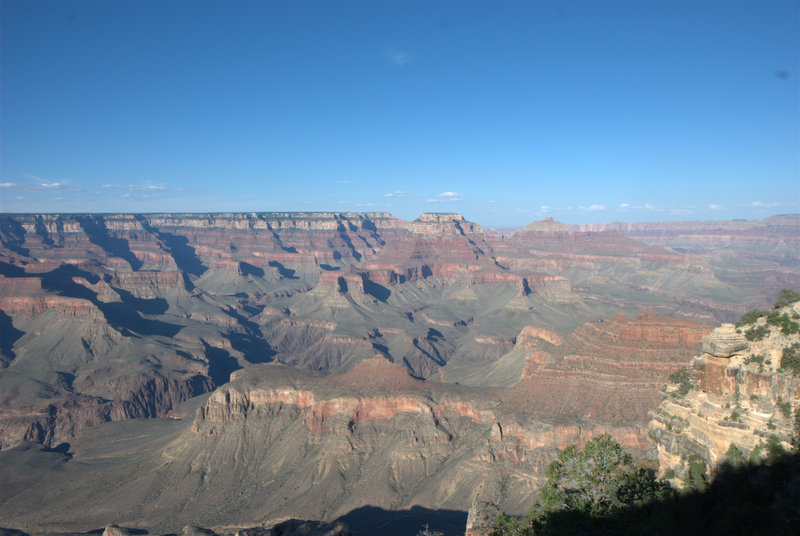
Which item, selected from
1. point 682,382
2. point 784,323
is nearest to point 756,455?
point 784,323

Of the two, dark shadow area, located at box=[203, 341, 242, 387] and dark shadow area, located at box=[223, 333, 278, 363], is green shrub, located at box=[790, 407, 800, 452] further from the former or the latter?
dark shadow area, located at box=[223, 333, 278, 363]

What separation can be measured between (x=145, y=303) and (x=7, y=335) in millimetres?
56131

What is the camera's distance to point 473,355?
452ft

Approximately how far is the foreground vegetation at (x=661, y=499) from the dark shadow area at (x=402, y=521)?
21.7 meters

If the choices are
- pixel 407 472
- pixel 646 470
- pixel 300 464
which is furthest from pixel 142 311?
pixel 646 470

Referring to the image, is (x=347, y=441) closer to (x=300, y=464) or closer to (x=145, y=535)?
(x=300, y=464)

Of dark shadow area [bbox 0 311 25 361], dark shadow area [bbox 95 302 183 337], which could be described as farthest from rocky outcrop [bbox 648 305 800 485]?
dark shadow area [bbox 0 311 25 361]

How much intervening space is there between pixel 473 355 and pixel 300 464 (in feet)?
274

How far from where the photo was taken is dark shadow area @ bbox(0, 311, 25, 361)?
122 meters

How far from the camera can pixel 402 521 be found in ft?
162

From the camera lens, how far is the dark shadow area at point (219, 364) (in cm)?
12400

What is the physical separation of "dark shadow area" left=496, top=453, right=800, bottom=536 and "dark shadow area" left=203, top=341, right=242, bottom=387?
4341 inches

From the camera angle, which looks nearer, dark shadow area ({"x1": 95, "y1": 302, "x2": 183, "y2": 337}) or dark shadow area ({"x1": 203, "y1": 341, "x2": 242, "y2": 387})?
dark shadow area ({"x1": 203, "y1": 341, "x2": 242, "y2": 387})

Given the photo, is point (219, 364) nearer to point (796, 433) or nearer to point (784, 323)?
point (784, 323)
